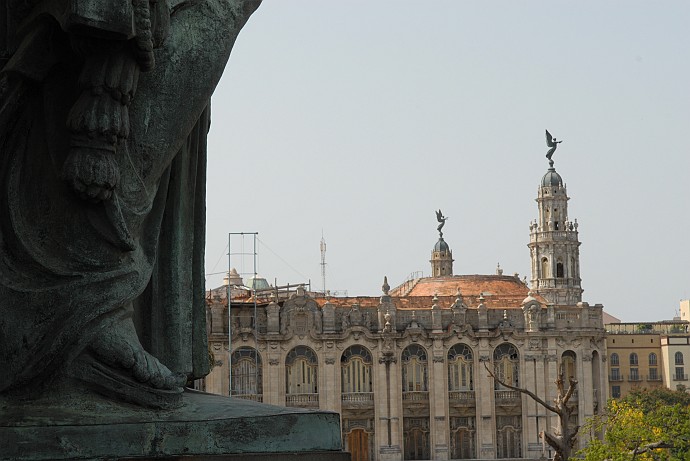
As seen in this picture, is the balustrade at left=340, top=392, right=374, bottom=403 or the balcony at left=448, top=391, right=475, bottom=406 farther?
the balcony at left=448, top=391, right=475, bottom=406

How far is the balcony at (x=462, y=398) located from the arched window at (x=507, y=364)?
1.21m

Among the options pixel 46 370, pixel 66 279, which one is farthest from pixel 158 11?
pixel 46 370

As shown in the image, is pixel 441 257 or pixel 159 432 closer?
pixel 159 432

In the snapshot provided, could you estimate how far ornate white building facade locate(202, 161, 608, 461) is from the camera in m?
52.5

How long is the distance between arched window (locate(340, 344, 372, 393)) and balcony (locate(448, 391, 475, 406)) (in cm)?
349

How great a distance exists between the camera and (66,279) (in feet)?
8.59

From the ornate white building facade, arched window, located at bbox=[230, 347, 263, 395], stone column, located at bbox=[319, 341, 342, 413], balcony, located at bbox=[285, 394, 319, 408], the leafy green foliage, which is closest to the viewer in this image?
the leafy green foliage

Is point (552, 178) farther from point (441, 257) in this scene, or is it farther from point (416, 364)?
point (416, 364)

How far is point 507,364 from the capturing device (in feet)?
180

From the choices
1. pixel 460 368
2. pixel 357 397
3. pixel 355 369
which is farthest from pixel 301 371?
pixel 460 368

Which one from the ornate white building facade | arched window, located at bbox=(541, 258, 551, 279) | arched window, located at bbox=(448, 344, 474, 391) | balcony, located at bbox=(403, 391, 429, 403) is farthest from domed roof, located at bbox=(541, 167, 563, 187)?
balcony, located at bbox=(403, 391, 429, 403)

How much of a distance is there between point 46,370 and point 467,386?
2062 inches

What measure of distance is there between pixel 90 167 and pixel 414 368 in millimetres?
52153

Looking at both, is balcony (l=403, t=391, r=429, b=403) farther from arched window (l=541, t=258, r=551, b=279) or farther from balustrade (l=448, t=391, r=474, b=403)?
arched window (l=541, t=258, r=551, b=279)
